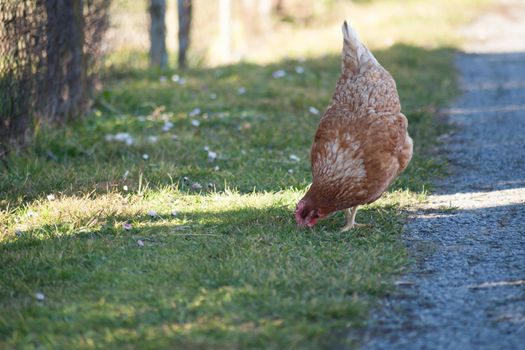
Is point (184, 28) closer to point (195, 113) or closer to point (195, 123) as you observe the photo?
point (195, 113)

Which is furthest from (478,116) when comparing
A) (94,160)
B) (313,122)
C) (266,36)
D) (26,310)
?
(266,36)

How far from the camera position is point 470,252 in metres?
4.23

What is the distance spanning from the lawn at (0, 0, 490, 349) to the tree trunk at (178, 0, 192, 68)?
2.69m

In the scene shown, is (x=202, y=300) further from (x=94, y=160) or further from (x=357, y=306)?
(x=94, y=160)

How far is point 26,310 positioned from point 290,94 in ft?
17.8

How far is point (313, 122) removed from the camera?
24.3 ft

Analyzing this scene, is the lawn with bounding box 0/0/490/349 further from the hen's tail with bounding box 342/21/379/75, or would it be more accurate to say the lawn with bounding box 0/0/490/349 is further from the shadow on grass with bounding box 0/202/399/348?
the hen's tail with bounding box 342/21/379/75

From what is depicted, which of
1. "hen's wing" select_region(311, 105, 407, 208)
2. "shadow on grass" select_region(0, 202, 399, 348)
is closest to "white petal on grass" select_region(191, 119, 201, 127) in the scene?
"shadow on grass" select_region(0, 202, 399, 348)

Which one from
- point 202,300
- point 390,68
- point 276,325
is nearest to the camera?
point 276,325

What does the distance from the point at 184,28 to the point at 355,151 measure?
6.89 m

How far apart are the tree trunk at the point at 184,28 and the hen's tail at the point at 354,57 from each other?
5.87 m

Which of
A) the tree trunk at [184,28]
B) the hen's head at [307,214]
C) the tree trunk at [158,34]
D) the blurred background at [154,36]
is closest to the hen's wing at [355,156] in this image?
the hen's head at [307,214]

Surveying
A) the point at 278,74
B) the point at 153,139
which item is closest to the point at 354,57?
the point at 153,139

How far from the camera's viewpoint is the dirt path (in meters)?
3.23
